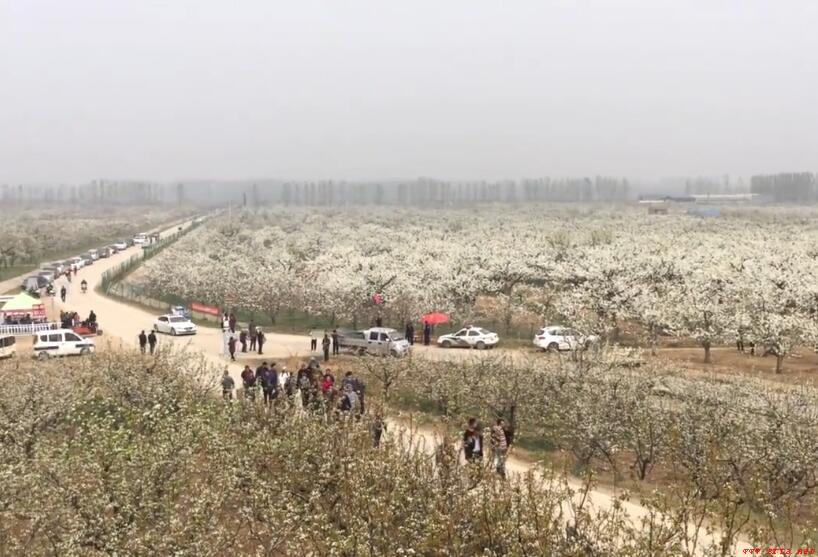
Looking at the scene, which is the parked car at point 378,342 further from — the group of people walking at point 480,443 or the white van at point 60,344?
the group of people walking at point 480,443

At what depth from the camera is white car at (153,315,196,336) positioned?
43.0m

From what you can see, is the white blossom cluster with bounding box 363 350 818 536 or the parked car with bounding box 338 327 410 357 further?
the parked car with bounding box 338 327 410 357

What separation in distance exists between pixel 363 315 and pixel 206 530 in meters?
34.3

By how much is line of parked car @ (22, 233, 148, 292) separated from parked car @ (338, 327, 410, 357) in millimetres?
35343

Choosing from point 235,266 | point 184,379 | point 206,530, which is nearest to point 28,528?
point 206,530

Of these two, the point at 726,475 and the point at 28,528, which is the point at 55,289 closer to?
the point at 28,528

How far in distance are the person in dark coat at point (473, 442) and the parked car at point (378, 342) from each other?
17000mm

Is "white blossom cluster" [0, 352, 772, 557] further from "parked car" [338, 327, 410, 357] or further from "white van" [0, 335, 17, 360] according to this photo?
"white van" [0, 335, 17, 360]

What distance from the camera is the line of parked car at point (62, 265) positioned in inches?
2442

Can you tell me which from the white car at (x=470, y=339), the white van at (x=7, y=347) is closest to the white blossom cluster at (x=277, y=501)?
the white van at (x=7, y=347)

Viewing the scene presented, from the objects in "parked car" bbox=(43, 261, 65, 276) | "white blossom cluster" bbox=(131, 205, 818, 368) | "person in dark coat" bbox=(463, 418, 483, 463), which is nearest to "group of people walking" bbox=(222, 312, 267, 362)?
"white blossom cluster" bbox=(131, 205, 818, 368)

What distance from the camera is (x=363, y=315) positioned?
46.3 m

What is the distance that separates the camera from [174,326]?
141 ft

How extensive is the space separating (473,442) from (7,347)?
28.7 meters
